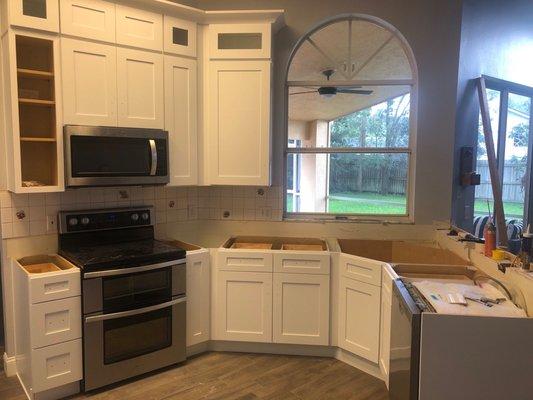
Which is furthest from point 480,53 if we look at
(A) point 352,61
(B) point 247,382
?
(B) point 247,382

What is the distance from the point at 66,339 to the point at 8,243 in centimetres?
81

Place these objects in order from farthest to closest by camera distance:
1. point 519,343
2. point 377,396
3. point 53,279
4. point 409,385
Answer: point 377,396 → point 53,279 → point 409,385 → point 519,343

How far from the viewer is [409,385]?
1.86 metres

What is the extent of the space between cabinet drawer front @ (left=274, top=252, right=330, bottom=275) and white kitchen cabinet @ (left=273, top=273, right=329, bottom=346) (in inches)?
1.5

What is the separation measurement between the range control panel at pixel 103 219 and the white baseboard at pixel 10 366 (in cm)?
97

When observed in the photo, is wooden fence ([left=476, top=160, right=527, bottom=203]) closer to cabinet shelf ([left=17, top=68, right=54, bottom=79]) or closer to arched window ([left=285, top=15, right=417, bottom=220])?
arched window ([left=285, top=15, right=417, bottom=220])

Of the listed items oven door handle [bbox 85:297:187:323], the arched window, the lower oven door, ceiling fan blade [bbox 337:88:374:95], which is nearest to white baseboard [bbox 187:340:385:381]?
the lower oven door

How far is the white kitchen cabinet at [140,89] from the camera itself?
2957mm

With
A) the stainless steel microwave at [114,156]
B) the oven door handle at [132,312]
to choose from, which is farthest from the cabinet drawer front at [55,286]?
the stainless steel microwave at [114,156]

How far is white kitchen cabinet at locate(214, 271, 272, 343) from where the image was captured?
3178 millimetres

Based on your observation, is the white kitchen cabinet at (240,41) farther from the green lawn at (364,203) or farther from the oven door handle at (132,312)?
the oven door handle at (132,312)

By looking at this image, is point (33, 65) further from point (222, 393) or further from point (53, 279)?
point (222, 393)

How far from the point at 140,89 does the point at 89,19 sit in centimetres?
55

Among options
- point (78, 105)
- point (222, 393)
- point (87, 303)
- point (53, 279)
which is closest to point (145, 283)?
point (87, 303)
